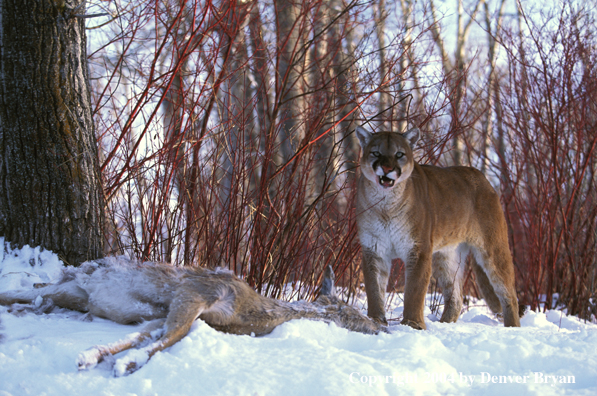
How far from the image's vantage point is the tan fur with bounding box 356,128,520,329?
4320 millimetres

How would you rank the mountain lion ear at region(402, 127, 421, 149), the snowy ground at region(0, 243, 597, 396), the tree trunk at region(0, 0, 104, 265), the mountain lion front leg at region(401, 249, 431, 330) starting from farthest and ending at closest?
1. the mountain lion ear at region(402, 127, 421, 149)
2. the mountain lion front leg at region(401, 249, 431, 330)
3. the tree trunk at region(0, 0, 104, 265)
4. the snowy ground at region(0, 243, 597, 396)

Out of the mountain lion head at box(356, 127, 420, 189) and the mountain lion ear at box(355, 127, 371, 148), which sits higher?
the mountain lion ear at box(355, 127, 371, 148)

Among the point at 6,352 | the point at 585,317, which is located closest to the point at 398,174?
the point at 6,352

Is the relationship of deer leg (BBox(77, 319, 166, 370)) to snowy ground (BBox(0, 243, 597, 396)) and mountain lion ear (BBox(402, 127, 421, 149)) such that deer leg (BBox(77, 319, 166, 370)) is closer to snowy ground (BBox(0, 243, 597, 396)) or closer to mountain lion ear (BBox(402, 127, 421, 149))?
snowy ground (BBox(0, 243, 597, 396))

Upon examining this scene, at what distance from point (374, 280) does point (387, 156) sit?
1059 mm

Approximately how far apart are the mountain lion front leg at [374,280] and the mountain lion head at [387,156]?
0.64m

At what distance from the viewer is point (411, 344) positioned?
2748mm

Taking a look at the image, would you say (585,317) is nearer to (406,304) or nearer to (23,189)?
(406,304)

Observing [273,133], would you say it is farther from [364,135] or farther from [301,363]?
[301,363]

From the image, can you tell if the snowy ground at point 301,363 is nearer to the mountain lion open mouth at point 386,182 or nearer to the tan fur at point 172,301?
the tan fur at point 172,301

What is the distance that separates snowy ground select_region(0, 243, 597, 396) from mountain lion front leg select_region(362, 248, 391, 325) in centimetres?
132

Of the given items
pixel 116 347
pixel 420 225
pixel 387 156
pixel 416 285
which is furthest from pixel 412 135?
pixel 116 347

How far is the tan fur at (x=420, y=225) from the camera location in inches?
170

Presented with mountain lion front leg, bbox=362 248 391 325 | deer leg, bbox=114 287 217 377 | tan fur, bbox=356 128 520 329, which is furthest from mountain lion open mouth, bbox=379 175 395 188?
deer leg, bbox=114 287 217 377
